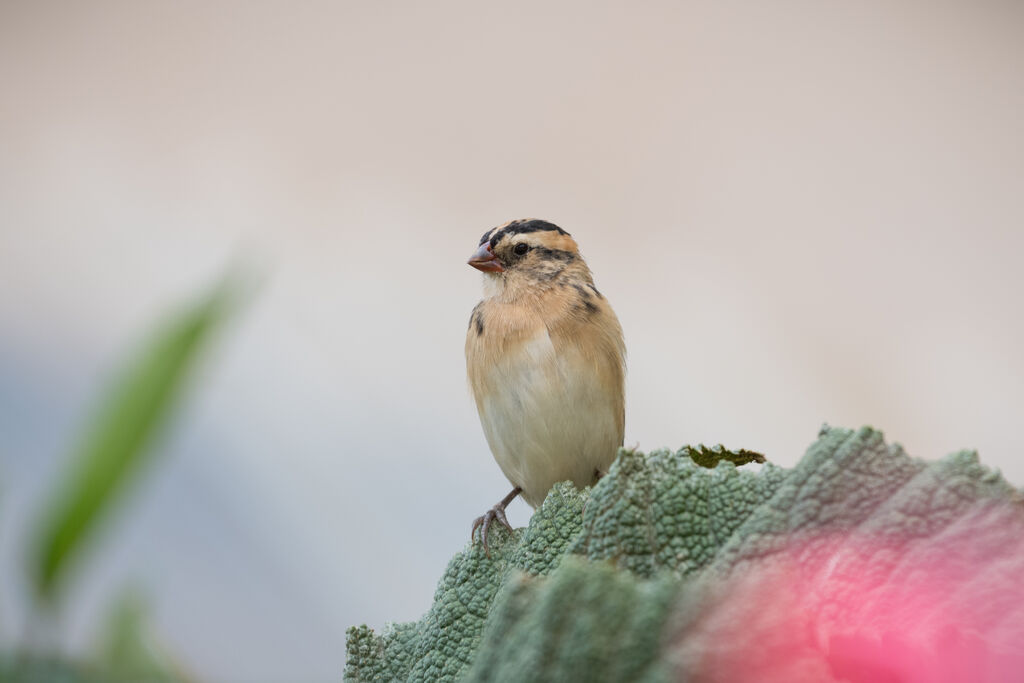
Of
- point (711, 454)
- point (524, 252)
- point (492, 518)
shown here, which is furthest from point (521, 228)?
point (711, 454)

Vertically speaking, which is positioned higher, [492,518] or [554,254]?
[554,254]

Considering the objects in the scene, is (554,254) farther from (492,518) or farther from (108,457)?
(108,457)

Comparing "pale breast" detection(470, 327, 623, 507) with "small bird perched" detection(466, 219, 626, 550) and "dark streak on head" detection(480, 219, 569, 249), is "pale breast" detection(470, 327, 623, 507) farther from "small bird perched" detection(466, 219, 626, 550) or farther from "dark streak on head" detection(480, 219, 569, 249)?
"dark streak on head" detection(480, 219, 569, 249)

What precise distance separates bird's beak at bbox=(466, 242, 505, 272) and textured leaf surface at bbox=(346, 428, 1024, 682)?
3.26 ft

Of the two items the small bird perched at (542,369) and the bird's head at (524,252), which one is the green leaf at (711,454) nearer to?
the small bird perched at (542,369)

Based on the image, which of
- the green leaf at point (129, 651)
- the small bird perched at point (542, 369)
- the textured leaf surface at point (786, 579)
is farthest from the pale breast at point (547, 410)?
the green leaf at point (129, 651)

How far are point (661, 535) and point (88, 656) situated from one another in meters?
0.46

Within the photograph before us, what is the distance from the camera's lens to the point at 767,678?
1.63 feet

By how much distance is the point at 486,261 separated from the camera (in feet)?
5.49

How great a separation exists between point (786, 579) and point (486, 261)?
1130 mm

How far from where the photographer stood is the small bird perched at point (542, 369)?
1.53 m

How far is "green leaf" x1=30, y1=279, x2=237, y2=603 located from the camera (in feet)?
0.71

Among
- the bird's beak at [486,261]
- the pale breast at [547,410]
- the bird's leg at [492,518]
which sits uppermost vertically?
the bird's beak at [486,261]

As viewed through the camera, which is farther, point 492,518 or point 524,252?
point 524,252
